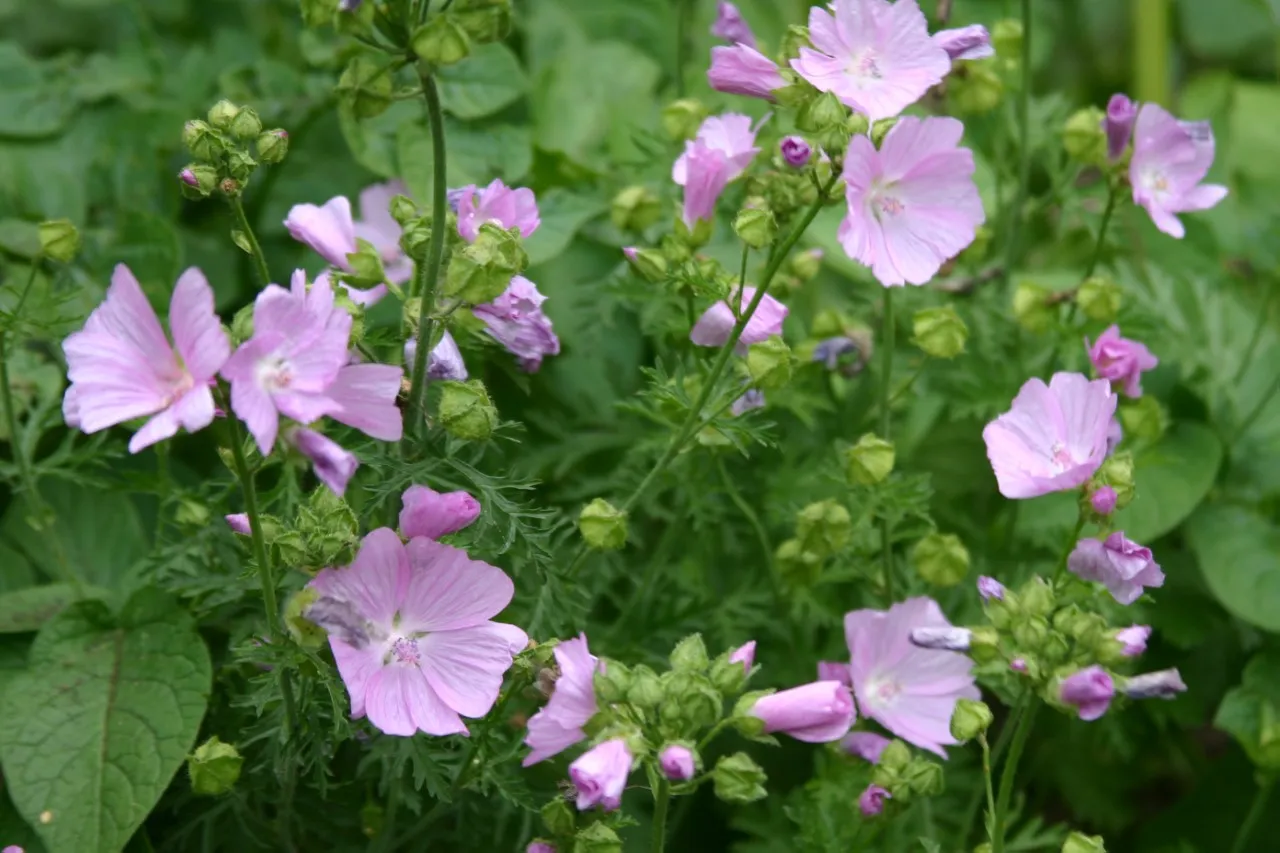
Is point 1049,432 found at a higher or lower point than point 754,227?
lower

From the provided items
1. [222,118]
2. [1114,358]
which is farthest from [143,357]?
[1114,358]

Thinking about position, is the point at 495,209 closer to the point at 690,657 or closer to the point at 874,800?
the point at 690,657

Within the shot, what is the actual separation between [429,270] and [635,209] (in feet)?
1.28

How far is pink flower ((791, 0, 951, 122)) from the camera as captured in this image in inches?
37.5

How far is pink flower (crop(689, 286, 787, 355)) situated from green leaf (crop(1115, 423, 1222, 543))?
1.59 feet

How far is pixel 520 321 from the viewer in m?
0.95

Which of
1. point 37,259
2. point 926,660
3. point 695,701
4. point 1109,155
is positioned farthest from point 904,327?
point 37,259

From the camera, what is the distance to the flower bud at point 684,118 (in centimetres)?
127

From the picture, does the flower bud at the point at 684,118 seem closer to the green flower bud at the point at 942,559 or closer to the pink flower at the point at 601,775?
the green flower bud at the point at 942,559

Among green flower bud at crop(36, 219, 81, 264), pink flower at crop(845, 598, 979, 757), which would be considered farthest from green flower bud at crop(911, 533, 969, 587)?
green flower bud at crop(36, 219, 81, 264)

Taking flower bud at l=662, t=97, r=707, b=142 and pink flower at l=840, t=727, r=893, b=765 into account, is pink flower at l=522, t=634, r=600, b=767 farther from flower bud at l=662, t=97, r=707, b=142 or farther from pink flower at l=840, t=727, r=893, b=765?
flower bud at l=662, t=97, r=707, b=142

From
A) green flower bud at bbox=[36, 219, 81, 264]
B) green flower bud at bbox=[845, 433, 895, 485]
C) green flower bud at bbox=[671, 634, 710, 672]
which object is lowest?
green flower bud at bbox=[845, 433, 895, 485]

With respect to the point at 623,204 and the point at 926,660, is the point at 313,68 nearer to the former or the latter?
the point at 623,204

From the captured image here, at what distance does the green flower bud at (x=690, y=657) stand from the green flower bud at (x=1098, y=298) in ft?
1.78
